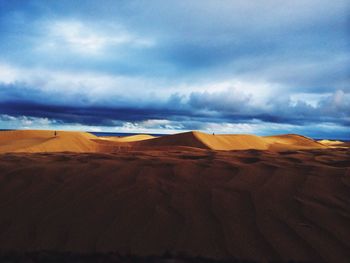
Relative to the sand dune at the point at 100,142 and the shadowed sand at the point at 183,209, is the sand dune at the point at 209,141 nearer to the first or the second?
the sand dune at the point at 100,142

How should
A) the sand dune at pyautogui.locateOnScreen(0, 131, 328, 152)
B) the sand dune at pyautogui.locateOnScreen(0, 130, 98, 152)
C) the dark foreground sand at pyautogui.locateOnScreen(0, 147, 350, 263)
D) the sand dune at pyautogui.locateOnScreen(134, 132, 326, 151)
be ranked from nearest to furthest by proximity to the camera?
the dark foreground sand at pyautogui.locateOnScreen(0, 147, 350, 263) < the sand dune at pyautogui.locateOnScreen(0, 130, 98, 152) < the sand dune at pyautogui.locateOnScreen(0, 131, 328, 152) < the sand dune at pyautogui.locateOnScreen(134, 132, 326, 151)

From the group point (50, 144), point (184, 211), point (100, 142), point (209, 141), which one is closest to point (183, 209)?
point (184, 211)

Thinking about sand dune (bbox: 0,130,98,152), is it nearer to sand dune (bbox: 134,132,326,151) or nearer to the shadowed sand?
sand dune (bbox: 134,132,326,151)

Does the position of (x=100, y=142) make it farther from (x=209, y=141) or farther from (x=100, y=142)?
(x=209, y=141)

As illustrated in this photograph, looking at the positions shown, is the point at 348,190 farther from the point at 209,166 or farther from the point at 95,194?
the point at 95,194

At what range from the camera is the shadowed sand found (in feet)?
8.43

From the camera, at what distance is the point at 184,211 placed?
308 cm

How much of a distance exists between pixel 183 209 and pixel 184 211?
4cm

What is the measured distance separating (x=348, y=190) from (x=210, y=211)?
1651 millimetres

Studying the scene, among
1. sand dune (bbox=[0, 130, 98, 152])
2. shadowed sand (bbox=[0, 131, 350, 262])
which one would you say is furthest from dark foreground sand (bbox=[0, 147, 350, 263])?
sand dune (bbox=[0, 130, 98, 152])

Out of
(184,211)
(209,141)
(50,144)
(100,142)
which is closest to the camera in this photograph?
(184,211)

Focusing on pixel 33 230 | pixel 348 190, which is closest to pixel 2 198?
pixel 33 230

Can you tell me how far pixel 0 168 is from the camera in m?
4.81

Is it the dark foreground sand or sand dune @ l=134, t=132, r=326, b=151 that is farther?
sand dune @ l=134, t=132, r=326, b=151
